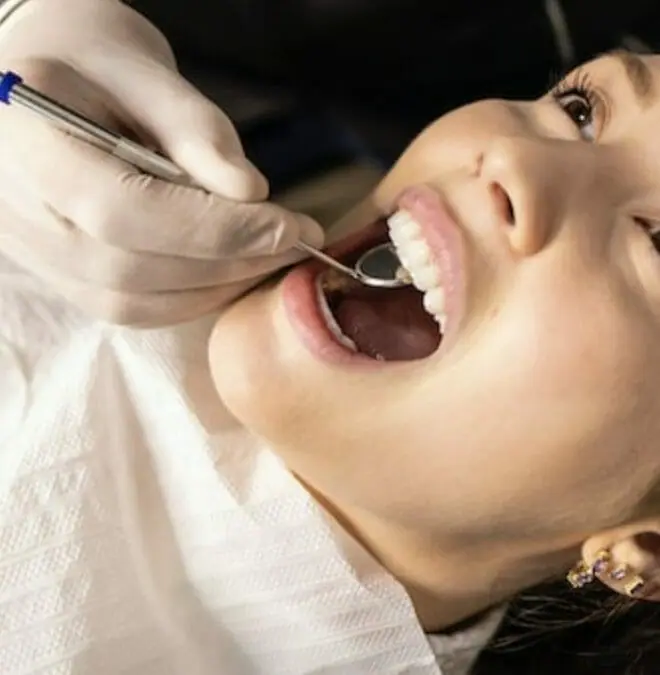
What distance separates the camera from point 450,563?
1.13m

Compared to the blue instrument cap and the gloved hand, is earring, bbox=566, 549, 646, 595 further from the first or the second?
the blue instrument cap

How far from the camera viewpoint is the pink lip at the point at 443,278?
100 centimetres

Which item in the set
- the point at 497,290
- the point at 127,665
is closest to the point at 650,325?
the point at 497,290

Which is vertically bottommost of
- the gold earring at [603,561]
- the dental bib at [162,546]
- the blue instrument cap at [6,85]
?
the gold earring at [603,561]

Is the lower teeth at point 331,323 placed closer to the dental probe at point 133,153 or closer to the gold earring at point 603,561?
the dental probe at point 133,153

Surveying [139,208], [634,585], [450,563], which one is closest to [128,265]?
[139,208]

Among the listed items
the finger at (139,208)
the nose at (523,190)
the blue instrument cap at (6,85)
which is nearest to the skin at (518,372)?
the nose at (523,190)

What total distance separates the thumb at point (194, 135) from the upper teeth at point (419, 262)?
0.12 m

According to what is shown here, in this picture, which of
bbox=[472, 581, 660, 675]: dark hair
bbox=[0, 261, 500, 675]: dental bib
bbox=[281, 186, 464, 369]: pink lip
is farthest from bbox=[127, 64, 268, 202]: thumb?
bbox=[472, 581, 660, 675]: dark hair

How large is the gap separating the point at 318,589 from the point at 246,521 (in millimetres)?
79

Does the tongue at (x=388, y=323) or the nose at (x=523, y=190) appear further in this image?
the tongue at (x=388, y=323)

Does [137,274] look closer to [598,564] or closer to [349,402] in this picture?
[349,402]

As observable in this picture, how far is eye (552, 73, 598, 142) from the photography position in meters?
1.09

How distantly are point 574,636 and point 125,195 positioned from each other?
605 mm
